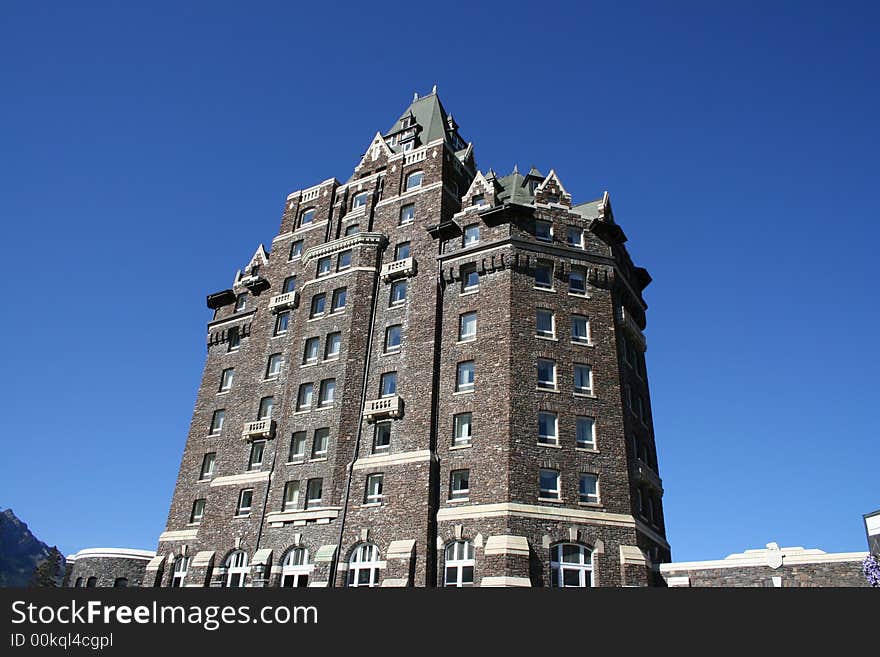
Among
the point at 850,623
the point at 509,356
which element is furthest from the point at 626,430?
the point at 850,623

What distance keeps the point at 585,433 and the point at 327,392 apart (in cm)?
1682

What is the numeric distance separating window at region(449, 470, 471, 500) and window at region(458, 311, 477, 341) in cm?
842

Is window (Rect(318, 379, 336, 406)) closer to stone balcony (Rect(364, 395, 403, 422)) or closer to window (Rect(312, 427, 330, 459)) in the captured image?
window (Rect(312, 427, 330, 459))

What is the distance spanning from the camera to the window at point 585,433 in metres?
37.3

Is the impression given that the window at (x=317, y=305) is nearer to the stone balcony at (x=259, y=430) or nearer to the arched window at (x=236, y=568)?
the stone balcony at (x=259, y=430)

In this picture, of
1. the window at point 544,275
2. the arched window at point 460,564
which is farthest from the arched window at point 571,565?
the window at point 544,275

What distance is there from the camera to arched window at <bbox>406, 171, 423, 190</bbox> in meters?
49.8

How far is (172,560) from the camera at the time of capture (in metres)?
45.4

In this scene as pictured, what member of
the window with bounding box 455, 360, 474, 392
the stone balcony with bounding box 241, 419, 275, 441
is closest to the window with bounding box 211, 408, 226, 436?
the stone balcony with bounding box 241, 419, 275, 441

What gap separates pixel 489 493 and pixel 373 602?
14.7 meters

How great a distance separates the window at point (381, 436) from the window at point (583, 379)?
37.8 ft

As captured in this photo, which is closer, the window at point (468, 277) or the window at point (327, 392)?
the window at point (468, 277)

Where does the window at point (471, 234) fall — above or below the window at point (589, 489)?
above

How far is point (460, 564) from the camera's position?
3444cm
